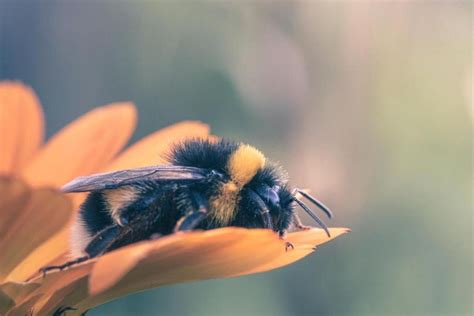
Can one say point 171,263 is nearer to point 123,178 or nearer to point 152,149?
point 123,178

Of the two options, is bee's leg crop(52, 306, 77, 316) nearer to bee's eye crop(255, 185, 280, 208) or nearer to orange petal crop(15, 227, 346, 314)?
orange petal crop(15, 227, 346, 314)

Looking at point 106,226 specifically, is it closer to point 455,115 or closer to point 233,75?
point 233,75

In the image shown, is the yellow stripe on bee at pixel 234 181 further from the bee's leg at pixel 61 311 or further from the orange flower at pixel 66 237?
the bee's leg at pixel 61 311

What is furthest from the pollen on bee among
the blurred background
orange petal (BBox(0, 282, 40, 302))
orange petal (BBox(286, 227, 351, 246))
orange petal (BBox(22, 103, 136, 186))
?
the blurred background

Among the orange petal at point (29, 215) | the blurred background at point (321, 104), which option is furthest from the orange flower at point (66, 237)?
the blurred background at point (321, 104)

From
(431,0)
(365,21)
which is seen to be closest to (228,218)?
(365,21)

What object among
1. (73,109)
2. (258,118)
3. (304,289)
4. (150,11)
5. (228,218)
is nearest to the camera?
(228,218)

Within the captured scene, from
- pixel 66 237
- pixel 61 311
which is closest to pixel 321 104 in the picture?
pixel 66 237
